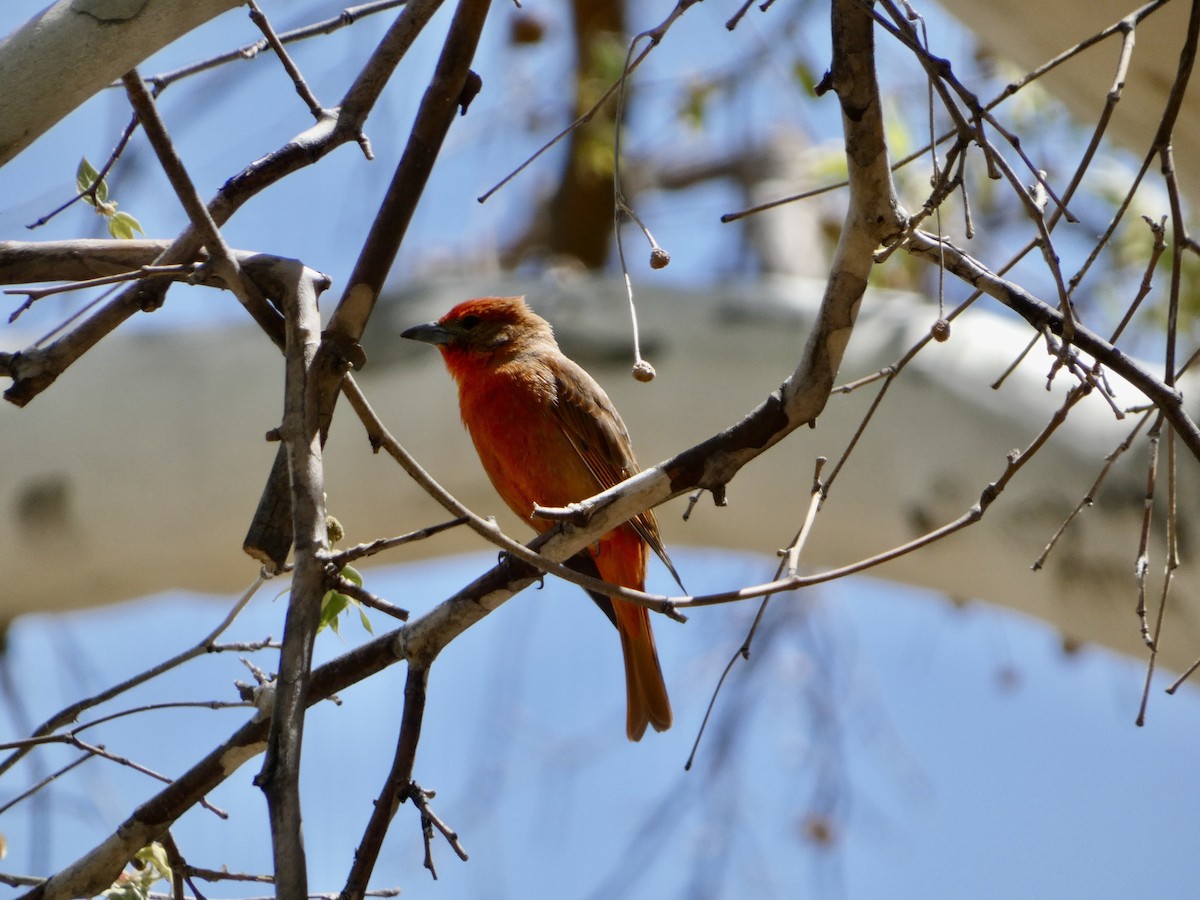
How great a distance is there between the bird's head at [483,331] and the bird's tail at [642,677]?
3.03ft

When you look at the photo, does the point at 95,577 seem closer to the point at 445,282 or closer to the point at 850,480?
the point at 445,282

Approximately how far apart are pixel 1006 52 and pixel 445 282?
224cm

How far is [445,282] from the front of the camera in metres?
5.23

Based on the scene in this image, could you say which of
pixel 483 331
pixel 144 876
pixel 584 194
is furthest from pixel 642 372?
pixel 584 194

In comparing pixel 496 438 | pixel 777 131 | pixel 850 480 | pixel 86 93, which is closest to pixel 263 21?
pixel 86 93

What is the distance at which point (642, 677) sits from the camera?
3928 mm

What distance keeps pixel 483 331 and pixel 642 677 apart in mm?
1238

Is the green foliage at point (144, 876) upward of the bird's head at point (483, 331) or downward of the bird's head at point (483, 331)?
downward

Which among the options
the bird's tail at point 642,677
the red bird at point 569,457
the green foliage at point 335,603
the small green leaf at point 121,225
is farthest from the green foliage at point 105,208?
the bird's tail at point 642,677

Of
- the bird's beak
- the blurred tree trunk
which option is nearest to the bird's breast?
the bird's beak

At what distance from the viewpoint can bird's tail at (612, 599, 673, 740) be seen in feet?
12.8

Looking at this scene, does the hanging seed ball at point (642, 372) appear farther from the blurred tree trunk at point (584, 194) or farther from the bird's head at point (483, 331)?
the blurred tree trunk at point (584, 194)

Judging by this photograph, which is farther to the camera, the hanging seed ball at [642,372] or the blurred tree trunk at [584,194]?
the blurred tree trunk at [584,194]

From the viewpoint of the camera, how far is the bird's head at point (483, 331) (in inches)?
171
